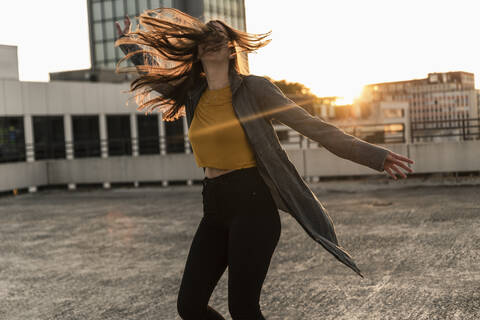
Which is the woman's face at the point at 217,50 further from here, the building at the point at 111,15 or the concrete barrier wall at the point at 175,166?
the building at the point at 111,15

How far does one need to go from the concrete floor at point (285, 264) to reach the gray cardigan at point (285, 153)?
1958mm

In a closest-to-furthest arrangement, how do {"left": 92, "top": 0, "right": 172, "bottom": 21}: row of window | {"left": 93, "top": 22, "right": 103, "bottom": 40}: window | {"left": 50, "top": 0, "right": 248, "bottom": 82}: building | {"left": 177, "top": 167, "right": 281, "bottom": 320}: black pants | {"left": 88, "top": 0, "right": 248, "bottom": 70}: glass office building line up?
{"left": 177, "top": 167, "right": 281, "bottom": 320}: black pants
{"left": 50, "top": 0, "right": 248, "bottom": 82}: building
{"left": 92, "top": 0, "right": 172, "bottom": 21}: row of window
{"left": 88, "top": 0, "right": 248, "bottom": 70}: glass office building
{"left": 93, "top": 22, "right": 103, "bottom": 40}: window

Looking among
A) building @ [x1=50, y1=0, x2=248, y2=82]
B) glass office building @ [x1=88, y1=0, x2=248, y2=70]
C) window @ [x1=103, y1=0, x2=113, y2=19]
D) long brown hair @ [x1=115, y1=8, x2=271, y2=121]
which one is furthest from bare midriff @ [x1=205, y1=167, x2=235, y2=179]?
window @ [x1=103, y1=0, x2=113, y2=19]

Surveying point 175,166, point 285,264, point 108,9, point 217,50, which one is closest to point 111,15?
point 108,9

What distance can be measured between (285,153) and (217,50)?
2.26 feet


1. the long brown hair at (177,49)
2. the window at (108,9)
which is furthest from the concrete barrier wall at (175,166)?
the window at (108,9)

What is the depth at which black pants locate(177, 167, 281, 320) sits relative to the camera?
2.98 meters

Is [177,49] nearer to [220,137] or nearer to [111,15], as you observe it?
[220,137]

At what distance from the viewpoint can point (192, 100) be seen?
343 centimetres

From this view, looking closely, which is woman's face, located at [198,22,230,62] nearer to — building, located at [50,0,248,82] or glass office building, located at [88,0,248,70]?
building, located at [50,0,248,82]

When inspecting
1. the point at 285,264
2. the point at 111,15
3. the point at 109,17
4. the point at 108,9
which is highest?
the point at 108,9

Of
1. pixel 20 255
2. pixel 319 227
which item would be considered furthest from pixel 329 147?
pixel 20 255

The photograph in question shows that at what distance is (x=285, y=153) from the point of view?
3170 mm

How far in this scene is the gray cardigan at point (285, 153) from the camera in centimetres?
304
